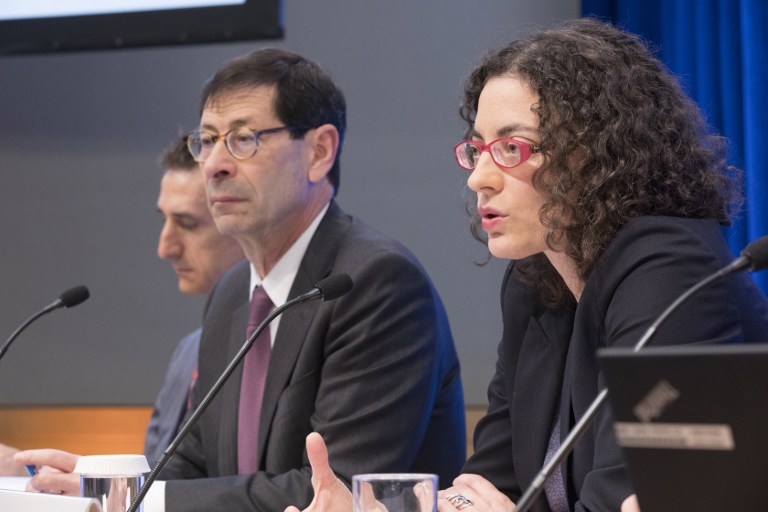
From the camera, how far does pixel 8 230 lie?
14.7 ft

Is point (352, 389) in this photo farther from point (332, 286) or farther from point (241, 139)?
point (241, 139)

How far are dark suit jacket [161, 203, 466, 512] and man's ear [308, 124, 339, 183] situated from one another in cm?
21

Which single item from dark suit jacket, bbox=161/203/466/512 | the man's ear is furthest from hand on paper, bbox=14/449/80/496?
the man's ear

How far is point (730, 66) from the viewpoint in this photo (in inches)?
131

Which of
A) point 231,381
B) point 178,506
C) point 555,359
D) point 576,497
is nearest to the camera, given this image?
point 576,497

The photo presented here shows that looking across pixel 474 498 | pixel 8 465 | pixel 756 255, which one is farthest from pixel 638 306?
pixel 8 465

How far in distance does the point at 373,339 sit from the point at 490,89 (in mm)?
708

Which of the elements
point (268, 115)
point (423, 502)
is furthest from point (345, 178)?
point (423, 502)

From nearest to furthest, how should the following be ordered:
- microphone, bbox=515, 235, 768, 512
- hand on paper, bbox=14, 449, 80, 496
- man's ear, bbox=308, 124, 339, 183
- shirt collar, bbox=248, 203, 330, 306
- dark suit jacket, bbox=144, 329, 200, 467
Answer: microphone, bbox=515, 235, 768, 512
hand on paper, bbox=14, 449, 80, 496
shirt collar, bbox=248, 203, 330, 306
man's ear, bbox=308, 124, 339, 183
dark suit jacket, bbox=144, 329, 200, 467

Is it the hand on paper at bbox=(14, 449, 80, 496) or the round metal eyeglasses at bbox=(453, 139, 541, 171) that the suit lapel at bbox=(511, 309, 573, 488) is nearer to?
the round metal eyeglasses at bbox=(453, 139, 541, 171)

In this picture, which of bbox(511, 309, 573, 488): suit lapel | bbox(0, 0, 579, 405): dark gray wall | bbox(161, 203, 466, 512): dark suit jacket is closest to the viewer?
bbox(511, 309, 573, 488): suit lapel

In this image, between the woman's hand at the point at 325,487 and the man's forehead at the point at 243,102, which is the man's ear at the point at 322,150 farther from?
the woman's hand at the point at 325,487

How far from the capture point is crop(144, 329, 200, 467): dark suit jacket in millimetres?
3213

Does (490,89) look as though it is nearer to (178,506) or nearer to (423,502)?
(423,502)
